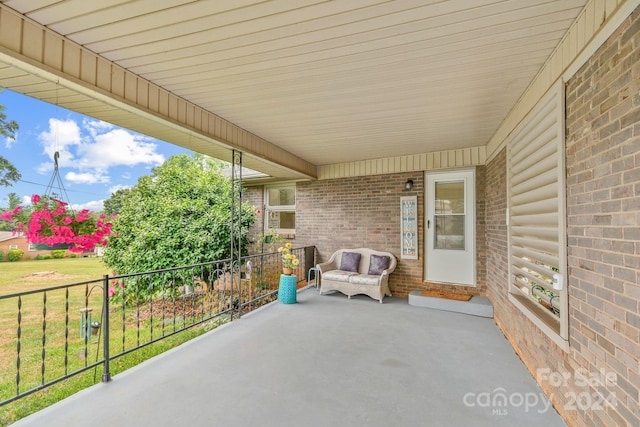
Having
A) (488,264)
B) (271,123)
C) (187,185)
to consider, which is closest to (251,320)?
(271,123)

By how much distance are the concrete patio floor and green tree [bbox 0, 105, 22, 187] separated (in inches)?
73.4

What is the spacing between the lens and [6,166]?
8.06ft

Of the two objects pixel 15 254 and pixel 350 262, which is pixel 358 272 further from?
pixel 15 254

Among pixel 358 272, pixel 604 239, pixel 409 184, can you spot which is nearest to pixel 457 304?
pixel 358 272

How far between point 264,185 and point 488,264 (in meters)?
5.15

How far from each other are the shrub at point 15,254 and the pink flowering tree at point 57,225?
511mm

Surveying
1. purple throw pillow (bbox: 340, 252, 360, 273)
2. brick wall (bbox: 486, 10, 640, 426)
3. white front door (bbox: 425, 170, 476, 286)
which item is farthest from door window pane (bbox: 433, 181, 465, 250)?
brick wall (bbox: 486, 10, 640, 426)

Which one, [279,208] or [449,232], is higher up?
[279,208]

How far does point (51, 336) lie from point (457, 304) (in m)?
6.04

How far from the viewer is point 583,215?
5.62ft

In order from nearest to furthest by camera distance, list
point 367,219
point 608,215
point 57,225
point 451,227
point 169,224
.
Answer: point 608,215
point 57,225
point 451,227
point 169,224
point 367,219

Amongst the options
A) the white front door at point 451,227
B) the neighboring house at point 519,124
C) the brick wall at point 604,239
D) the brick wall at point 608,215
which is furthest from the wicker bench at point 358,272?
the brick wall at point 608,215

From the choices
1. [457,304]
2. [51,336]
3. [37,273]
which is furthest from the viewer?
[457,304]

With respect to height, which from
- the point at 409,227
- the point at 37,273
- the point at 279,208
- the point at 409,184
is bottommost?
the point at 37,273
